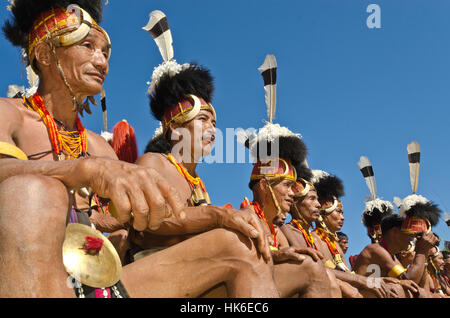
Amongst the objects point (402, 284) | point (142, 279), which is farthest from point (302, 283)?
point (402, 284)

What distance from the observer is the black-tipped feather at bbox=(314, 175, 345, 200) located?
33.2 ft

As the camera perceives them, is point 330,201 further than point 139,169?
Yes

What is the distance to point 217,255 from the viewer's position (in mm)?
2246

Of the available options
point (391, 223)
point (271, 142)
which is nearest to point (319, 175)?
point (391, 223)

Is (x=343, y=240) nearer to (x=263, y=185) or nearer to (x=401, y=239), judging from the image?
(x=401, y=239)

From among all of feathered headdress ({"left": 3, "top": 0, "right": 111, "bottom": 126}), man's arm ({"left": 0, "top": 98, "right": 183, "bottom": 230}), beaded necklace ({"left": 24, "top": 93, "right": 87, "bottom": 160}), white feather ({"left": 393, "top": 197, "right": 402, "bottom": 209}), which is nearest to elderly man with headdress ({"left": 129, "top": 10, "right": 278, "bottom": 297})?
man's arm ({"left": 0, "top": 98, "right": 183, "bottom": 230})

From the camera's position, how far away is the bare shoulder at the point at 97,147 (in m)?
3.27

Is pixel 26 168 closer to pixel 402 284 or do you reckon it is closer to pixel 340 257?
pixel 402 284

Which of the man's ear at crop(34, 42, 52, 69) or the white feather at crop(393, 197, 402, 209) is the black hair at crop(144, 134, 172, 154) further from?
the white feather at crop(393, 197, 402, 209)

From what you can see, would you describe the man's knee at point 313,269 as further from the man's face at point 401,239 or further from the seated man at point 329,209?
the man's face at point 401,239

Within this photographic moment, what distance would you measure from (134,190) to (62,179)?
1.08 feet

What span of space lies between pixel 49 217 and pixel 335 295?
1.96 metres

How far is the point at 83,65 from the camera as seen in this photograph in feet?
10.1

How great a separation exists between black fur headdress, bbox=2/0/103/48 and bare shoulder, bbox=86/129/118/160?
0.78 meters
